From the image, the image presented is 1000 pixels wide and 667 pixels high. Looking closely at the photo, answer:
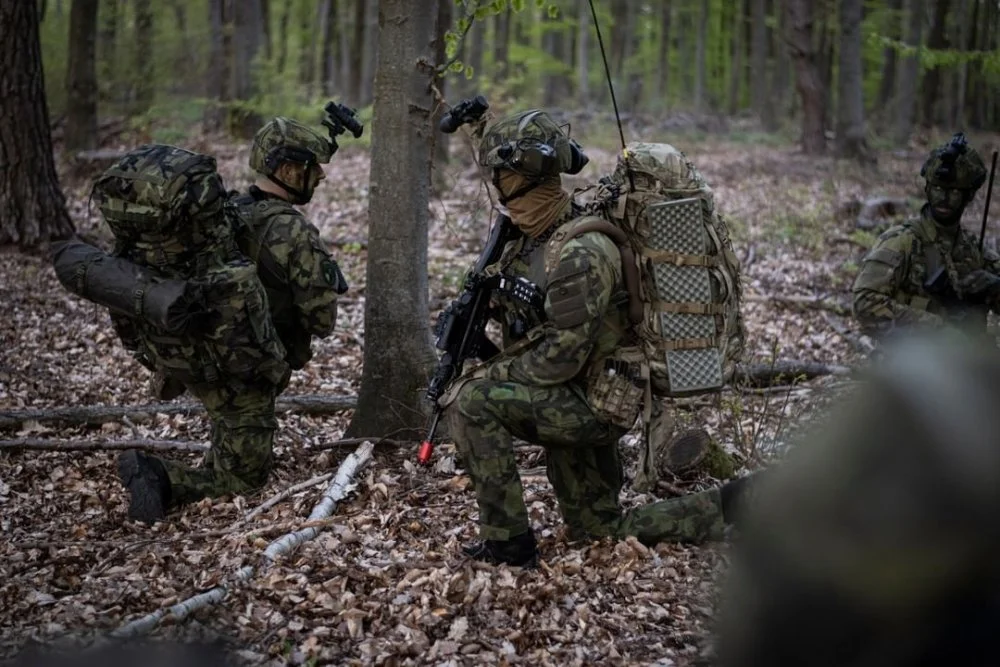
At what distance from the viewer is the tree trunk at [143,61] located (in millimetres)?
21094

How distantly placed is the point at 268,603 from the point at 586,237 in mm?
2168

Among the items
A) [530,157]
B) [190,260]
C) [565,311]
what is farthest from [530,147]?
[190,260]

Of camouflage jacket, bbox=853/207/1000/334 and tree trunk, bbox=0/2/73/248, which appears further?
tree trunk, bbox=0/2/73/248

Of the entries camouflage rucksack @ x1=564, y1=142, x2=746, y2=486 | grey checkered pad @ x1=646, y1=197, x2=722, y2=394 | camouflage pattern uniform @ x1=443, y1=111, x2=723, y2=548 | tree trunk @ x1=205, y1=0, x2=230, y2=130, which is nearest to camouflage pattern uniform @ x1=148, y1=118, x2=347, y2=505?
camouflage pattern uniform @ x1=443, y1=111, x2=723, y2=548

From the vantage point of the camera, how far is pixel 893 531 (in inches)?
48.0

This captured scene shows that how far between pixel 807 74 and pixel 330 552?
58.5 ft

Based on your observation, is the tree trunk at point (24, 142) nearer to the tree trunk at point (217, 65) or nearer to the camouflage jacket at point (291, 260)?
the camouflage jacket at point (291, 260)

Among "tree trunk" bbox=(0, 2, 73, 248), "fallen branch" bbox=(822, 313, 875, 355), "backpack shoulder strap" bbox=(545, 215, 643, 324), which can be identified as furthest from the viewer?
"tree trunk" bbox=(0, 2, 73, 248)

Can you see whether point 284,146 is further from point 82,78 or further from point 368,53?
point 368,53

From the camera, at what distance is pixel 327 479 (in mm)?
5855

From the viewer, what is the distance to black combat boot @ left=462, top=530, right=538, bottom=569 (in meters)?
4.84

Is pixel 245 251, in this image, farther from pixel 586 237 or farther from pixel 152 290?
pixel 586 237

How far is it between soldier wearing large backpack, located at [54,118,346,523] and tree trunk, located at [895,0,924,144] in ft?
69.6

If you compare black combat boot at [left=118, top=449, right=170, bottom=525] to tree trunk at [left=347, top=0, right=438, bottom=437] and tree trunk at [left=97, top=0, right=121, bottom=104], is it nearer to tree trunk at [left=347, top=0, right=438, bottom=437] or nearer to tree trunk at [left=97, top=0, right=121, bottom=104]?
tree trunk at [left=347, top=0, right=438, bottom=437]
